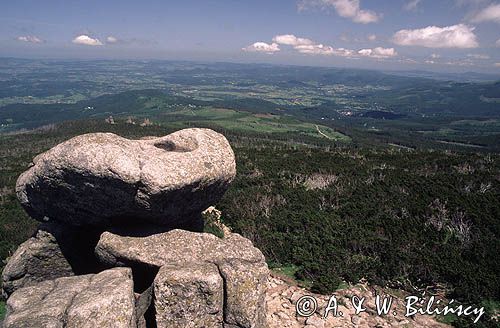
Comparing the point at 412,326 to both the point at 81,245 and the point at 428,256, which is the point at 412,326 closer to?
the point at 428,256

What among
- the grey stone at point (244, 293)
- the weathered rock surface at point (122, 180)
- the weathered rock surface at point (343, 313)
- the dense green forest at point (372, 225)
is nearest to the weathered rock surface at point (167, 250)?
the weathered rock surface at point (122, 180)

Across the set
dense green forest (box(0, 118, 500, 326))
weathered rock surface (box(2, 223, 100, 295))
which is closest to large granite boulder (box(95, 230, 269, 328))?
weathered rock surface (box(2, 223, 100, 295))

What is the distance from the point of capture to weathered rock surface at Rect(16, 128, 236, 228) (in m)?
8.79

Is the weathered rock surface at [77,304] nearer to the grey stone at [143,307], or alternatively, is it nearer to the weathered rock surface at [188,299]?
the grey stone at [143,307]

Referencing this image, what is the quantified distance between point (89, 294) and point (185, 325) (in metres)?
2.22

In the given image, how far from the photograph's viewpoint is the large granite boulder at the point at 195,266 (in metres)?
8.12

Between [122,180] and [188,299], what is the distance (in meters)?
3.21

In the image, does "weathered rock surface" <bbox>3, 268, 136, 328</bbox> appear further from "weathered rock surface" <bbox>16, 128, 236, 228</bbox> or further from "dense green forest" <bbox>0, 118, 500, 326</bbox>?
"dense green forest" <bbox>0, 118, 500, 326</bbox>

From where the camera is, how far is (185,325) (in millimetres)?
8109

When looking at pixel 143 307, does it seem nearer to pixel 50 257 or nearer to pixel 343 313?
pixel 50 257

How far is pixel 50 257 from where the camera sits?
1056 cm

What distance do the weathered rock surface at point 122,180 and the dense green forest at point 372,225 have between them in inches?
197

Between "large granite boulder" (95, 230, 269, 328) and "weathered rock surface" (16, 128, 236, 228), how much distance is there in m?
0.79

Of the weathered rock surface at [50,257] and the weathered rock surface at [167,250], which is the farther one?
the weathered rock surface at [50,257]
